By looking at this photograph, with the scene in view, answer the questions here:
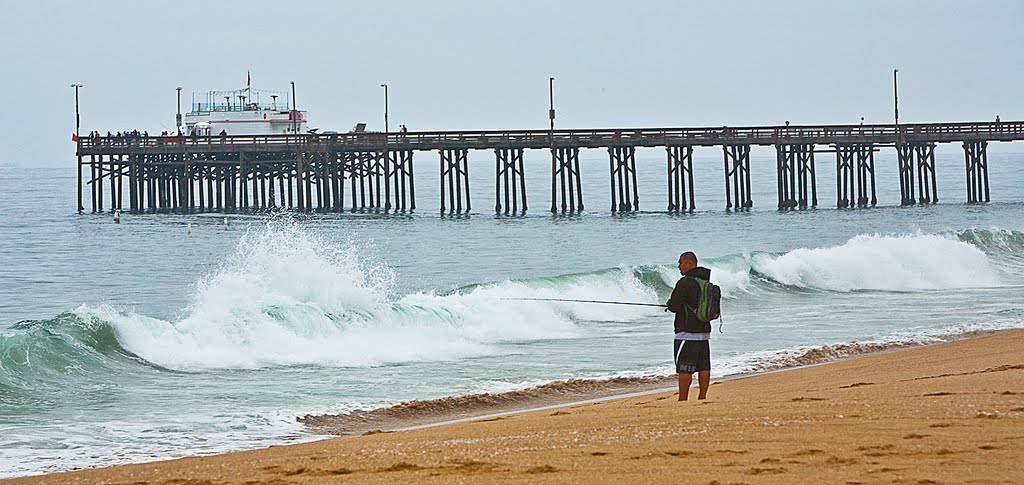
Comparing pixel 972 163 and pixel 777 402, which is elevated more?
pixel 972 163

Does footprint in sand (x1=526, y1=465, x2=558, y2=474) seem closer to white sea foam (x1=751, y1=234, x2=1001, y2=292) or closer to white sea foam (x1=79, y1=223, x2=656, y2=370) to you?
white sea foam (x1=79, y1=223, x2=656, y2=370)

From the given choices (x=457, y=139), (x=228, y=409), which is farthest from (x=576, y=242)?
(x=228, y=409)

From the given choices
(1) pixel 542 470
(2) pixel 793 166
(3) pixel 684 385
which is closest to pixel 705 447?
(1) pixel 542 470

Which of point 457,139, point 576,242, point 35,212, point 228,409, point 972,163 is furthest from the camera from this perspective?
point 35,212

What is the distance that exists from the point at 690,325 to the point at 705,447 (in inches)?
92.7

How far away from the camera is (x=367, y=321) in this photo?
1681 cm

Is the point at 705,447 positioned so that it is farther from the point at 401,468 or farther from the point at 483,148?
the point at 483,148

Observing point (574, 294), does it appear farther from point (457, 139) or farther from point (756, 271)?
point (457, 139)

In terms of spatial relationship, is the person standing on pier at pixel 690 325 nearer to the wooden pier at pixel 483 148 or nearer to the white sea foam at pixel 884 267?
the white sea foam at pixel 884 267

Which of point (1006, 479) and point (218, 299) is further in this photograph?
point (218, 299)

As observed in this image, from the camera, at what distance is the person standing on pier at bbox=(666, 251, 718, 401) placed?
8945 millimetres

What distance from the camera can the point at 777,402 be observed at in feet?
28.3

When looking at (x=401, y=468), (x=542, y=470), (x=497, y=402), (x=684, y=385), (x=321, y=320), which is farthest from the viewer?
(x=321, y=320)

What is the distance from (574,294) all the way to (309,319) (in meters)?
6.95
